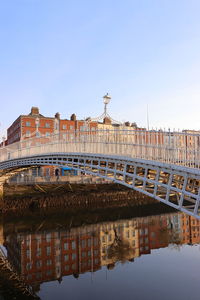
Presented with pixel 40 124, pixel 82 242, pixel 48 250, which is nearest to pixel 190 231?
pixel 82 242

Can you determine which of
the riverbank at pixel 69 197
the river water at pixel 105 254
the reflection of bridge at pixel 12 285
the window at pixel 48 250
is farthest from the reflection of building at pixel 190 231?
the reflection of bridge at pixel 12 285

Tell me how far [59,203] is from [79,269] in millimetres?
15691

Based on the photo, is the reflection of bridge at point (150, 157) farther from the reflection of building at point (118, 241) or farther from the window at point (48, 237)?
the window at point (48, 237)

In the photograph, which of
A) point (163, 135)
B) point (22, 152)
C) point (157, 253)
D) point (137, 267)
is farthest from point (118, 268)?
point (22, 152)

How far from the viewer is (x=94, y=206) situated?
3017 centimetres

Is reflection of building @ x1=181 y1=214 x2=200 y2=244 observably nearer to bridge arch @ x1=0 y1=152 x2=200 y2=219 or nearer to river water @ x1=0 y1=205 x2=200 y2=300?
river water @ x1=0 y1=205 x2=200 y2=300

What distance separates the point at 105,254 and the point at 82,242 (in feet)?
9.84

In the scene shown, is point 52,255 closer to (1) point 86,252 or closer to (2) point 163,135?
(1) point 86,252

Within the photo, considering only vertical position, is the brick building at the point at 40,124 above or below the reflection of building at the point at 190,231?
above

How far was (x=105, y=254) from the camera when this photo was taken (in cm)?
1588

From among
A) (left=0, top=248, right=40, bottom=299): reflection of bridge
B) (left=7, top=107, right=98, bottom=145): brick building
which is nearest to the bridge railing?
(left=0, top=248, right=40, bottom=299): reflection of bridge

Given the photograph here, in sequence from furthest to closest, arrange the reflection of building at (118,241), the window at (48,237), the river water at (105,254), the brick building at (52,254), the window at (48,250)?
the window at (48,237) → the window at (48,250) → the reflection of building at (118,241) → the brick building at (52,254) → the river water at (105,254)

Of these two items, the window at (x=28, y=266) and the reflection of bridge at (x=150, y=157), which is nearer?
the reflection of bridge at (x=150, y=157)

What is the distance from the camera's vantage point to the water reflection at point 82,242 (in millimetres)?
14445
